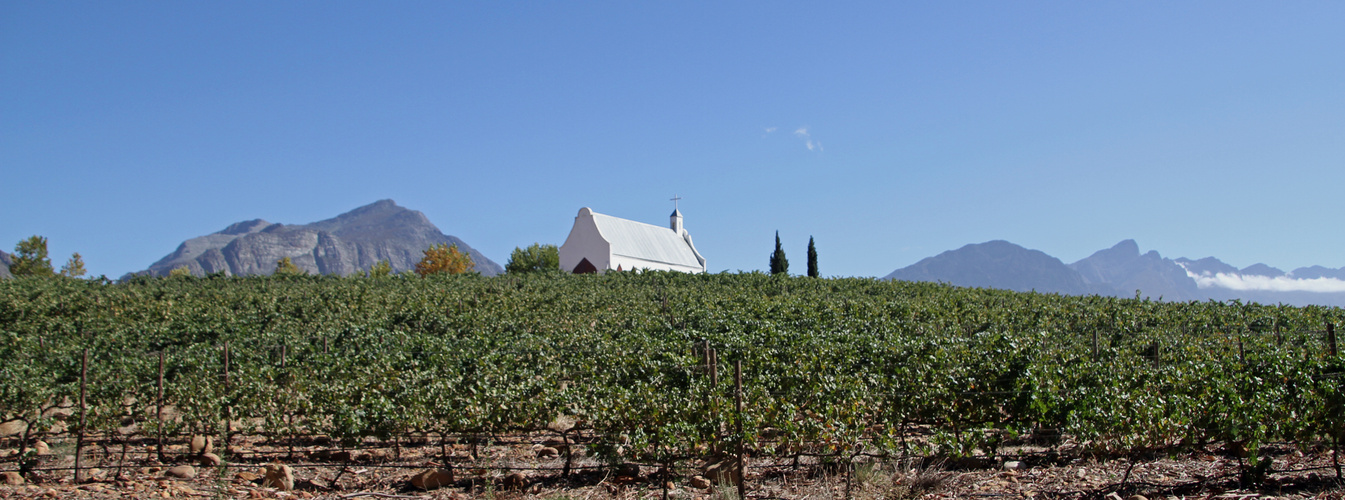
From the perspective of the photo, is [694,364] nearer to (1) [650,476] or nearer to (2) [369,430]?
(1) [650,476]

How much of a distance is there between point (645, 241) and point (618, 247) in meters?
4.60

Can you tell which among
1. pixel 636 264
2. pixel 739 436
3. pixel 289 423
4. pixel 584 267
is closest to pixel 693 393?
pixel 739 436

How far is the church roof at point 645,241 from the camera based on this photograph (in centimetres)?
4962

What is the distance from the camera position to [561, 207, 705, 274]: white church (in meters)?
47.7

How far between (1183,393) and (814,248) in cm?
4399

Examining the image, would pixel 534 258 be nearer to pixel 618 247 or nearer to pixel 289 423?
pixel 618 247

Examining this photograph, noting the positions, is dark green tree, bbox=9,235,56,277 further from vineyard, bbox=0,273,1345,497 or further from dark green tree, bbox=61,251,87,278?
vineyard, bbox=0,273,1345,497

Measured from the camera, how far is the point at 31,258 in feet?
152

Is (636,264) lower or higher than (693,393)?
higher

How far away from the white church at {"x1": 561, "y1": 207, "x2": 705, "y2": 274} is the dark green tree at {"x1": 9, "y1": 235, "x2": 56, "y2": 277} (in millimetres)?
31240

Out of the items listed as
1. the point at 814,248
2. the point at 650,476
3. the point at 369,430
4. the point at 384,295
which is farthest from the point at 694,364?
the point at 814,248

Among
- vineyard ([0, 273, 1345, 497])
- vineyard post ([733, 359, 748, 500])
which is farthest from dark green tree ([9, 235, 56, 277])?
vineyard post ([733, 359, 748, 500])

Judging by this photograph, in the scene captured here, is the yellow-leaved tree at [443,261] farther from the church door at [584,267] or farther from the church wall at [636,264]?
the church wall at [636,264]

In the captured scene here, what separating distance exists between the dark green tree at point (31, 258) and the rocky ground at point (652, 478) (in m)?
49.0
